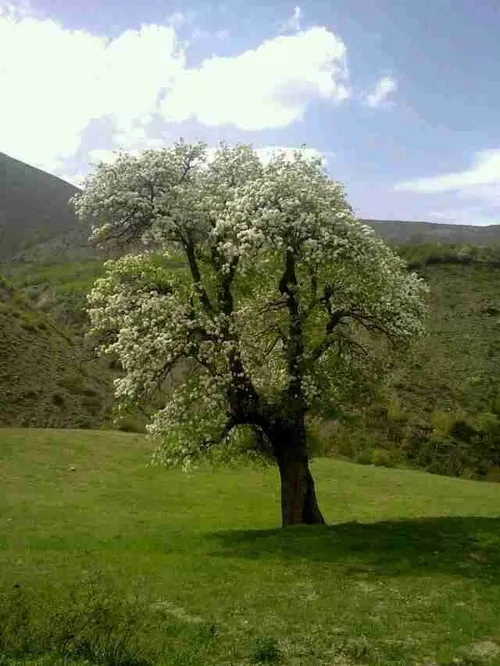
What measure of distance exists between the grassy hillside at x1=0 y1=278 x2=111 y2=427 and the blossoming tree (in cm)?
2479

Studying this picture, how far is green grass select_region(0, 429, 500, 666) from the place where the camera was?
13.2 metres

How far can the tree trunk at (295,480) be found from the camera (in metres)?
24.1

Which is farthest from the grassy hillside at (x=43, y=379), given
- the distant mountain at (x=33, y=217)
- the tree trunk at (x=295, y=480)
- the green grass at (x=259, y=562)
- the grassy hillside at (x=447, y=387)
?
the distant mountain at (x=33, y=217)

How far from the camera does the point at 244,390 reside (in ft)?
76.6

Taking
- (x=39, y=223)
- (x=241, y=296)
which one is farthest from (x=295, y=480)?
(x=39, y=223)

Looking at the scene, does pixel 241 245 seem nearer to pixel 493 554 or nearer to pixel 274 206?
pixel 274 206

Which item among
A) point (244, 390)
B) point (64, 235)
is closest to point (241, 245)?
point (244, 390)

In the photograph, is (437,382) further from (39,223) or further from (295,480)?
(39,223)

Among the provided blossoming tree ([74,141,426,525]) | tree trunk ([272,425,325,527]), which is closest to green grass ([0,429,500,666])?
tree trunk ([272,425,325,527])

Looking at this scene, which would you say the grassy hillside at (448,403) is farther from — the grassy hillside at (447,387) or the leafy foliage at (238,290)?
the leafy foliage at (238,290)

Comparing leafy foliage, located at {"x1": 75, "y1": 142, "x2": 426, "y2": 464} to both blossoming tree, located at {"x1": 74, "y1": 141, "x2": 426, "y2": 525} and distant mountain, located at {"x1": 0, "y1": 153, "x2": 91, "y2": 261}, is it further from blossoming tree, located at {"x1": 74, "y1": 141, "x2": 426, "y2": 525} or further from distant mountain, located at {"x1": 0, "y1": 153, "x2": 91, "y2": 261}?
distant mountain, located at {"x1": 0, "y1": 153, "x2": 91, "y2": 261}

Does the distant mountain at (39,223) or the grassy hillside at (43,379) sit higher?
the distant mountain at (39,223)

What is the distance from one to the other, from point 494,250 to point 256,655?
284ft

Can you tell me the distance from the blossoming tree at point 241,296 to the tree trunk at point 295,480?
0.05 metres
